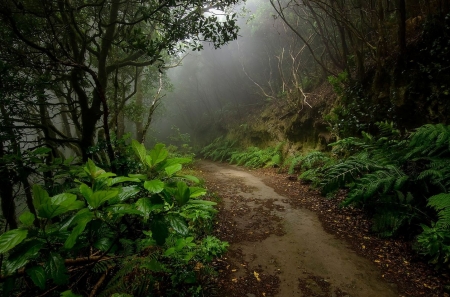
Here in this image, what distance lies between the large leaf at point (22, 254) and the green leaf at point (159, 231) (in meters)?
0.60

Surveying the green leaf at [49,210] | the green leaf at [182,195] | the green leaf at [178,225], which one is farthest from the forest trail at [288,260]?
the green leaf at [49,210]

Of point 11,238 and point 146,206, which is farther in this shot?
point 146,206

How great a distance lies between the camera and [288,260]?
11.7 feet

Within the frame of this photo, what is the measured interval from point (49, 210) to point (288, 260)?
3.44 metres

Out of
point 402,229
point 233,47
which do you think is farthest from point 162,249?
point 233,47

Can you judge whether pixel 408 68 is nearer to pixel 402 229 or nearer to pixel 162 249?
pixel 402 229

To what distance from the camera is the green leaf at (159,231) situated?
1406 mm

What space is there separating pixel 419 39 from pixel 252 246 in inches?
260

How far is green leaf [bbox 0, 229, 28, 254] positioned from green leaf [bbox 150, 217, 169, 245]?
63 cm

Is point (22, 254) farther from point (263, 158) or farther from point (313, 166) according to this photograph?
point (263, 158)

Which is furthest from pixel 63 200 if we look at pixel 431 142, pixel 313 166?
pixel 313 166

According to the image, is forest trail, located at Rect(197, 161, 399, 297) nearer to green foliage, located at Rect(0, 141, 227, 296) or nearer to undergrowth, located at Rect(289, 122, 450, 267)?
undergrowth, located at Rect(289, 122, 450, 267)

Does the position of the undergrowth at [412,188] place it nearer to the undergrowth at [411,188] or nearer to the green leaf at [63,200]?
the undergrowth at [411,188]

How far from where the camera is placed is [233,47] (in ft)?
65.1
